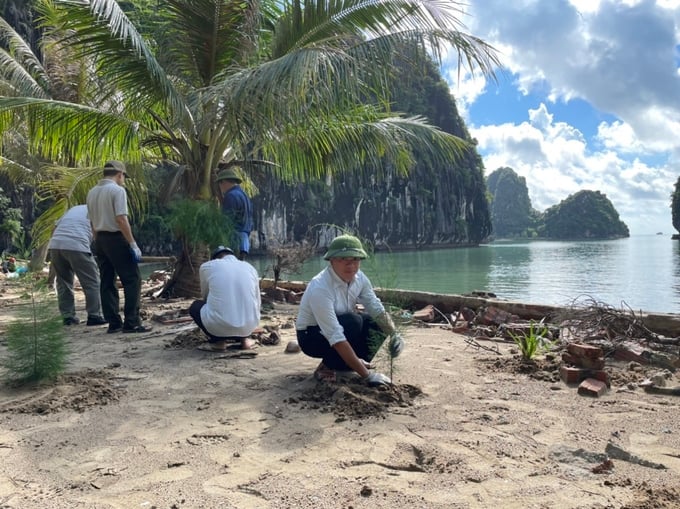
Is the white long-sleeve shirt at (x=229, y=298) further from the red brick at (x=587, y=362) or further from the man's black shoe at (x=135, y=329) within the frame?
the red brick at (x=587, y=362)

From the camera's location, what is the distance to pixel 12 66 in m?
9.19

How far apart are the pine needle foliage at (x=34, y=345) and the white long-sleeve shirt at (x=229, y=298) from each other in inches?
40.5

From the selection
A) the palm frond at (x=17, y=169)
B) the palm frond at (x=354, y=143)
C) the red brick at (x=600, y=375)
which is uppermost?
the palm frond at (x=17, y=169)

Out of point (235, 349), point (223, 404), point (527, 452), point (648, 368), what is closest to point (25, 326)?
point (223, 404)

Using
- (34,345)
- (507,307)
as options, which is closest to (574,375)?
(507,307)

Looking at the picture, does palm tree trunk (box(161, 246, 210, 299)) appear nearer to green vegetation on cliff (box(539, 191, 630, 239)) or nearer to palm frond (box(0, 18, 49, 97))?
palm frond (box(0, 18, 49, 97))

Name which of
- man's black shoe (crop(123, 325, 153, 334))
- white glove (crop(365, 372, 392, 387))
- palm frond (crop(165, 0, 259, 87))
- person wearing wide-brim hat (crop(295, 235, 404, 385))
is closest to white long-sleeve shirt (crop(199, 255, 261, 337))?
person wearing wide-brim hat (crop(295, 235, 404, 385))

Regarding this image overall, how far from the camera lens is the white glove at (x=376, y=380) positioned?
3074 mm

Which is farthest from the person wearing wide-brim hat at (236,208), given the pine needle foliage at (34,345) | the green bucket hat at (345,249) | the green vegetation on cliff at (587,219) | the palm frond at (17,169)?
the green vegetation on cliff at (587,219)

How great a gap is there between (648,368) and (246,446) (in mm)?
2976

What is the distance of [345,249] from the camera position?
10.0ft

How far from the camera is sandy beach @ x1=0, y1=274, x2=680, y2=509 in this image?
1943mm

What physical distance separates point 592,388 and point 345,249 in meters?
1.64

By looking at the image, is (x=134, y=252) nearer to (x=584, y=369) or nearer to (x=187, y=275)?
(x=187, y=275)
